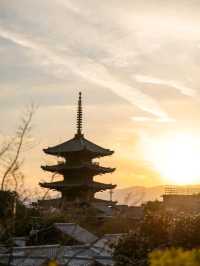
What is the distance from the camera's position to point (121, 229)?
39.9m

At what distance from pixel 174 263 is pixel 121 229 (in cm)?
3718

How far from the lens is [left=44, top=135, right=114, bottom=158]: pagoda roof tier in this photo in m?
50.2

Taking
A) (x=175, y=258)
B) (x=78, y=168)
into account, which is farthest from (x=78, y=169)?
(x=175, y=258)

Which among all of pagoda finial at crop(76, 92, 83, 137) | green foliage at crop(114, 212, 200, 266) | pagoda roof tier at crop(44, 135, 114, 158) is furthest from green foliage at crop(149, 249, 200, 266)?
pagoda finial at crop(76, 92, 83, 137)

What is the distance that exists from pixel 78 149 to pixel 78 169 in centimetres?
186

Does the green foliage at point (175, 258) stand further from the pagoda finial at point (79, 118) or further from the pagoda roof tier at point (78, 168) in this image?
the pagoda finial at point (79, 118)

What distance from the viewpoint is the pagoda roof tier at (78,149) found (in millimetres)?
50219

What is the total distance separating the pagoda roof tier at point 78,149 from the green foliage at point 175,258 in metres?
46.5

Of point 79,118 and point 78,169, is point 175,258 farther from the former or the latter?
point 79,118

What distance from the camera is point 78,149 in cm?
4994

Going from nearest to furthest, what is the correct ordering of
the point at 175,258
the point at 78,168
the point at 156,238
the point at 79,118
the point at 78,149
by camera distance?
the point at 175,258
the point at 156,238
the point at 78,168
the point at 78,149
the point at 79,118

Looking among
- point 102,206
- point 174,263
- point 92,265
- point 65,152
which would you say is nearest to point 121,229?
point 102,206

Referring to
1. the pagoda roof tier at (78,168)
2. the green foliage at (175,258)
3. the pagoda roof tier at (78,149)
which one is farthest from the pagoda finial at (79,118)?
the green foliage at (175,258)

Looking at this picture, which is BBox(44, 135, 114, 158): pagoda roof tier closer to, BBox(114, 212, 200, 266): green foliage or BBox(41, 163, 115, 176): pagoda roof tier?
BBox(41, 163, 115, 176): pagoda roof tier
